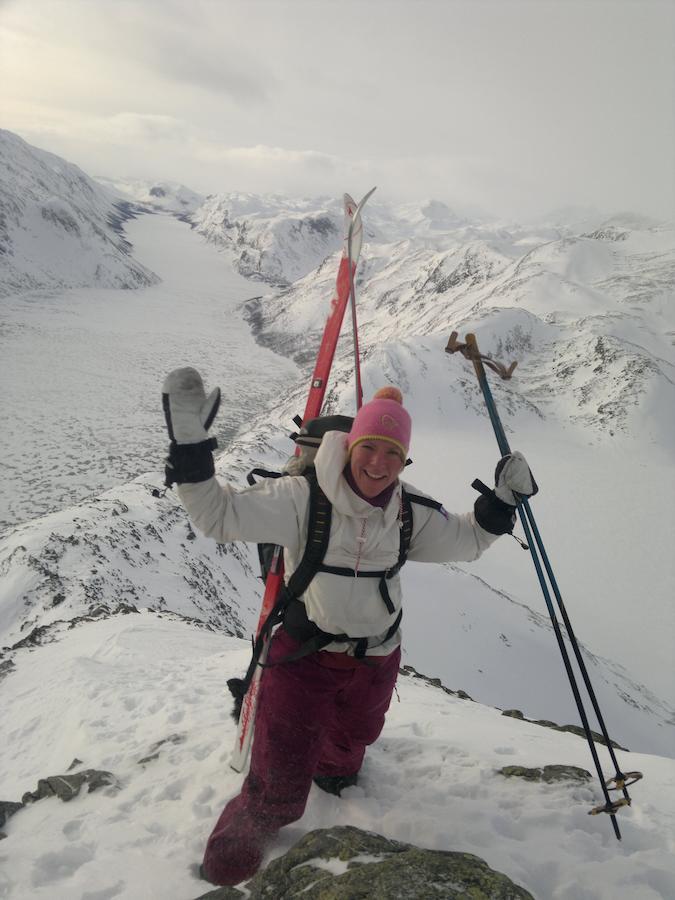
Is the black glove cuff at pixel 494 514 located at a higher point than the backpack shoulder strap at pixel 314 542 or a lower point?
higher

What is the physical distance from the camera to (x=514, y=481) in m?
3.51

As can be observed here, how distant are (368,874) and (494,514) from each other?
2.27 m

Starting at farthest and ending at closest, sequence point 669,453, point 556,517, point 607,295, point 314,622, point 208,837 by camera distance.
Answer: point 607,295
point 669,453
point 556,517
point 208,837
point 314,622

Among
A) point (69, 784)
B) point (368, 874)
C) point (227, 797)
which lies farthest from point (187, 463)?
point (69, 784)

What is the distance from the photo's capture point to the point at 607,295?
5947 cm

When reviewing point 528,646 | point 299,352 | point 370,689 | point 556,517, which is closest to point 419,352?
point 556,517

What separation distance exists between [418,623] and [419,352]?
26.9m

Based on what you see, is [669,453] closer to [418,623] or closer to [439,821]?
[418,623]

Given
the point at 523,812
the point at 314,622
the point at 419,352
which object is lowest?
the point at 523,812

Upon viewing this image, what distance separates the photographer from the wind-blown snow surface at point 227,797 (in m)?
2.98

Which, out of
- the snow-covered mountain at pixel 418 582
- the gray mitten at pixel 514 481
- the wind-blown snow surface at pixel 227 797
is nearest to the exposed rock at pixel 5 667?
the snow-covered mountain at pixel 418 582

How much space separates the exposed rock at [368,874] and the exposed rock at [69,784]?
1932 millimetres

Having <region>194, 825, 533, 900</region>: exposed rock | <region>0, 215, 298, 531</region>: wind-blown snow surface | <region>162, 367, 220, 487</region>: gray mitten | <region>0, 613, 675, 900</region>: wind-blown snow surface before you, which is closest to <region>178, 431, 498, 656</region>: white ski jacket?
<region>162, 367, 220, 487</region>: gray mitten

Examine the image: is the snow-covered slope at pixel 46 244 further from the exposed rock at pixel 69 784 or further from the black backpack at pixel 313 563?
the black backpack at pixel 313 563
